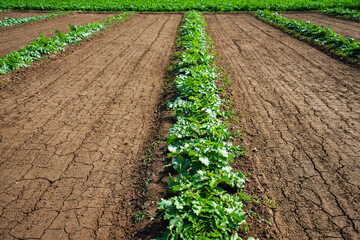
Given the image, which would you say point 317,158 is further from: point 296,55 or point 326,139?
point 296,55

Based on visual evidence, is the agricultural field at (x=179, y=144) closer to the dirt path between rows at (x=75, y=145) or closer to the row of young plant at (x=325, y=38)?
the dirt path between rows at (x=75, y=145)

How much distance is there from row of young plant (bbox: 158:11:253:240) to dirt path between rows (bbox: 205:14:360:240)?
0.64 m

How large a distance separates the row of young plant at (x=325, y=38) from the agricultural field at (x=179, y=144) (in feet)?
0.45

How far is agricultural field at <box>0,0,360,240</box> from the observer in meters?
3.05

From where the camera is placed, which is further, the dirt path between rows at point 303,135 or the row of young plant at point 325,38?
the row of young plant at point 325,38

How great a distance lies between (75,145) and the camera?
4570 millimetres

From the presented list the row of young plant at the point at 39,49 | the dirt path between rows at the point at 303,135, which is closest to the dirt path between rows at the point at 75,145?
the row of young plant at the point at 39,49

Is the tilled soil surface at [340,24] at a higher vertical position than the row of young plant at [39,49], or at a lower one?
higher

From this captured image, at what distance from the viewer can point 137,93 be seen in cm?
662

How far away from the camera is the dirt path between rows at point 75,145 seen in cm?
317

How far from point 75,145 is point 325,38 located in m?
11.6

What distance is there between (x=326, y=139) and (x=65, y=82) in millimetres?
7266

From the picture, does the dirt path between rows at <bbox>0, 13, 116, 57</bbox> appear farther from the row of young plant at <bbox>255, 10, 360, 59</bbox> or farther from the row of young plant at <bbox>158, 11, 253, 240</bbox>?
the row of young plant at <bbox>255, 10, 360, 59</bbox>

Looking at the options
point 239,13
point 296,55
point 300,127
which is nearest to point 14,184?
point 300,127
